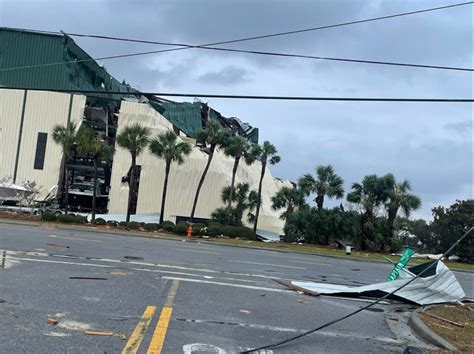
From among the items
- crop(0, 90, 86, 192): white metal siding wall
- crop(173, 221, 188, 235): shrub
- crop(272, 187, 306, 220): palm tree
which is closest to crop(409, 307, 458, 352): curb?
crop(173, 221, 188, 235): shrub

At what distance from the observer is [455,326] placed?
8242 millimetres

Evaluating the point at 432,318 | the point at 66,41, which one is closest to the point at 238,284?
the point at 432,318

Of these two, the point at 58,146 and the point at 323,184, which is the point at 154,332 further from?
the point at 58,146

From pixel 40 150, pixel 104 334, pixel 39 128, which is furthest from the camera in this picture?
pixel 39 128

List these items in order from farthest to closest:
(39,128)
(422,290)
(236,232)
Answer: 1. (39,128)
2. (236,232)
3. (422,290)

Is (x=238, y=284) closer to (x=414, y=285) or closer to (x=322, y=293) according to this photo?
(x=322, y=293)

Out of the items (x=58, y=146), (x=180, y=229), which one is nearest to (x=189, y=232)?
(x=180, y=229)

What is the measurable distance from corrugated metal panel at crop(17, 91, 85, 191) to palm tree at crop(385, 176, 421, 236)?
126 feet

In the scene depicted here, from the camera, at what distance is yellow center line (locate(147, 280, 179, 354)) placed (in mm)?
5766

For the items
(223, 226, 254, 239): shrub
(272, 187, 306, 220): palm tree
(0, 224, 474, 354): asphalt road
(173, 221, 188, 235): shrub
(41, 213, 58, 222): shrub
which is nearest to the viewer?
(0, 224, 474, 354): asphalt road

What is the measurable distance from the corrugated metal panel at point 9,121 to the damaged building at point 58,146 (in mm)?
111

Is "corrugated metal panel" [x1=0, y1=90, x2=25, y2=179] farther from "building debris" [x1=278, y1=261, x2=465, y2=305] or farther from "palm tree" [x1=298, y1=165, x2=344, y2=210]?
"building debris" [x1=278, y1=261, x2=465, y2=305]

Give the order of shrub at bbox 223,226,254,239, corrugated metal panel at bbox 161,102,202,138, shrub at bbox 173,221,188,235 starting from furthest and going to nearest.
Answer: corrugated metal panel at bbox 161,102,202,138
shrub at bbox 223,226,254,239
shrub at bbox 173,221,188,235

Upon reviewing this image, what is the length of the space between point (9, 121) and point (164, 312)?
60.6 m
